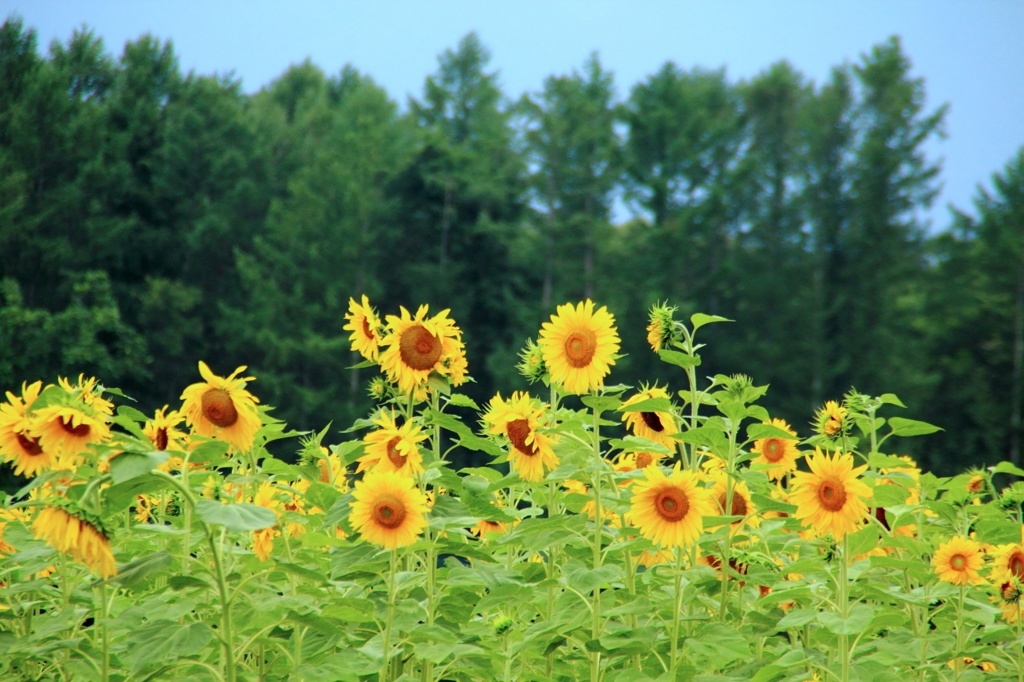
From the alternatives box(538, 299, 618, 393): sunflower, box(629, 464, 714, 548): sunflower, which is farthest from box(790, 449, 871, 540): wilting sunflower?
box(538, 299, 618, 393): sunflower

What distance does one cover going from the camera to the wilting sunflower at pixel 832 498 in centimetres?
276

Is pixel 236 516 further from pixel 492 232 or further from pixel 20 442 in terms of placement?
pixel 492 232

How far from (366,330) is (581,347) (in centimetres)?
56

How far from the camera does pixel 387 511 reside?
2.51m

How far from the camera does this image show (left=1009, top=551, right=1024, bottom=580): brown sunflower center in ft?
10.3

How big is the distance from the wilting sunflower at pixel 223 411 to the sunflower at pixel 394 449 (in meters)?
0.34

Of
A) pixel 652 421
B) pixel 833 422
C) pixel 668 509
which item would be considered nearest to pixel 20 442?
pixel 668 509

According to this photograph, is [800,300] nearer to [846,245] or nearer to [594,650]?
[846,245]

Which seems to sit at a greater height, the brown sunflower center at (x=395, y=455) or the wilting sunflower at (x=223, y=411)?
the wilting sunflower at (x=223, y=411)

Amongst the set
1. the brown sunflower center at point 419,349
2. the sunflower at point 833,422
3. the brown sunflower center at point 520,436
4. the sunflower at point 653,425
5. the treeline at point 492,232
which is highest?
the treeline at point 492,232

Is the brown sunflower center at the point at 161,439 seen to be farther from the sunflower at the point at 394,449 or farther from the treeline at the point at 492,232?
the treeline at the point at 492,232

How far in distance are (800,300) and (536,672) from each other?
24865mm

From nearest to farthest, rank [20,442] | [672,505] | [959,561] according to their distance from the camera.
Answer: [20,442] → [672,505] → [959,561]

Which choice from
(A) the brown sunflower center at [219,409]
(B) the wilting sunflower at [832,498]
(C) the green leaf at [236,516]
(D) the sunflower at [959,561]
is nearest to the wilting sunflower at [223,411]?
(A) the brown sunflower center at [219,409]
